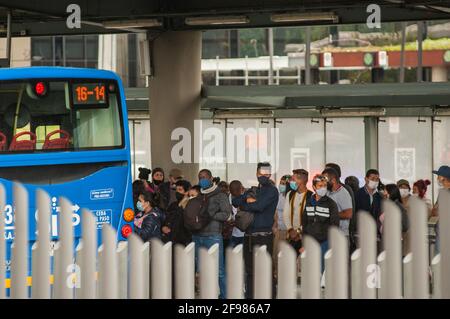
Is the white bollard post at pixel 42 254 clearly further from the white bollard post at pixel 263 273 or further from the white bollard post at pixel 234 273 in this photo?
the white bollard post at pixel 263 273

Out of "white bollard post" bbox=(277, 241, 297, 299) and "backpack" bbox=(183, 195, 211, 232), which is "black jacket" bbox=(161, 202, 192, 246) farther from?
"white bollard post" bbox=(277, 241, 297, 299)

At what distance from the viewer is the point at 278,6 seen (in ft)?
73.0

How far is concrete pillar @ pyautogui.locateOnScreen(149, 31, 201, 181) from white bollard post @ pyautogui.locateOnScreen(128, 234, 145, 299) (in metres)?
19.7

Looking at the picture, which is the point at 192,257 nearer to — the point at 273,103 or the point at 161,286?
the point at 161,286

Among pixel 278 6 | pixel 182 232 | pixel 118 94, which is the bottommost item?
pixel 182 232

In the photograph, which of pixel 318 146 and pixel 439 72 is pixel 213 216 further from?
pixel 439 72

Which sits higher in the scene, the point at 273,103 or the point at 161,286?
the point at 273,103

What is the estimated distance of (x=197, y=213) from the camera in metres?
15.7

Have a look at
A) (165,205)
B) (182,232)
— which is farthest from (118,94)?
(165,205)

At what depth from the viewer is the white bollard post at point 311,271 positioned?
559 centimetres

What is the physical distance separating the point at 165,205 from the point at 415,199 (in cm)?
1423

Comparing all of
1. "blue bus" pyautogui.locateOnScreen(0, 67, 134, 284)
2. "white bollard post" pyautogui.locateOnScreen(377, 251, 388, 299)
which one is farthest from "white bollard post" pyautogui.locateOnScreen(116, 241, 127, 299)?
"blue bus" pyautogui.locateOnScreen(0, 67, 134, 284)

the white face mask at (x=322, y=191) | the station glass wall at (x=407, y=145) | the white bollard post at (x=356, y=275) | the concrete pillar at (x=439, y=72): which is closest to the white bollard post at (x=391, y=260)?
the white bollard post at (x=356, y=275)
